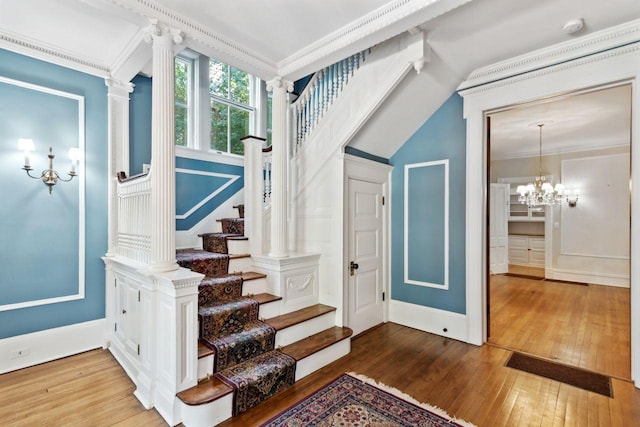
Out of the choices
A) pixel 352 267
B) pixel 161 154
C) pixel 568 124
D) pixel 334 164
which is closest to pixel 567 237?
pixel 568 124

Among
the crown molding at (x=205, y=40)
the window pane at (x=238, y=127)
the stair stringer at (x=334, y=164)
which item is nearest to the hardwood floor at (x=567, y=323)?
the stair stringer at (x=334, y=164)

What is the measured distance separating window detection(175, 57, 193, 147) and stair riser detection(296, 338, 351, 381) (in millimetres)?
3480

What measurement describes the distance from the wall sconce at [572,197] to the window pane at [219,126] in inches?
275

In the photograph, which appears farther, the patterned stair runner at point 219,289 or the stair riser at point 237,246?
the stair riser at point 237,246

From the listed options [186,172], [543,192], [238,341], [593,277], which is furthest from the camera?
[593,277]

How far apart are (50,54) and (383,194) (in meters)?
3.85

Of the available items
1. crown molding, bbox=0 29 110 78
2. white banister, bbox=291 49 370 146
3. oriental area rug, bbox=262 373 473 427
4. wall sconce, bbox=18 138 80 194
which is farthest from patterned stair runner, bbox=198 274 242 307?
crown molding, bbox=0 29 110 78

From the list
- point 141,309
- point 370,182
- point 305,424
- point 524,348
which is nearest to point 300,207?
point 370,182

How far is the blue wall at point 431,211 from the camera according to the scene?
3.48m

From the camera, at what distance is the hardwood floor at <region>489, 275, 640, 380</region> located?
304 cm

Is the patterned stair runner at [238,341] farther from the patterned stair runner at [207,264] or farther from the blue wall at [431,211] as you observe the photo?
the blue wall at [431,211]

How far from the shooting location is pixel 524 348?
127 inches

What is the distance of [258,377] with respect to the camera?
7.38ft

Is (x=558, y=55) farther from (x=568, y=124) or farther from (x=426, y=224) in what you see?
(x=568, y=124)
